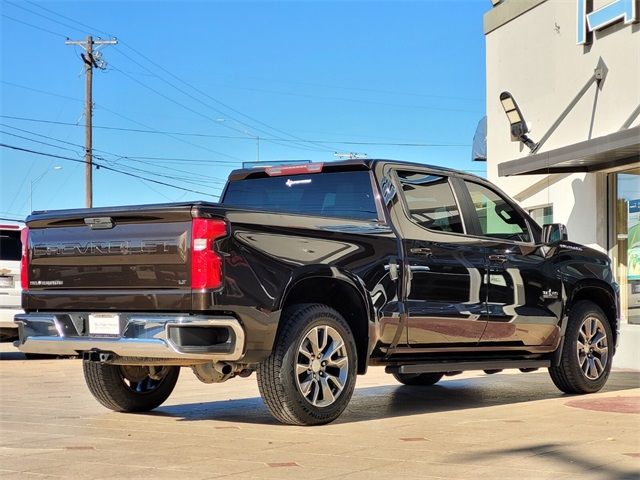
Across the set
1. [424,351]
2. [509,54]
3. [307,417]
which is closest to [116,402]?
[307,417]

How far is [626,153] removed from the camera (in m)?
12.9

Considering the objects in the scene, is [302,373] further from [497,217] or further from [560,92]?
[560,92]

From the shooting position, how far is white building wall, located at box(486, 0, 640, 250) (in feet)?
44.2

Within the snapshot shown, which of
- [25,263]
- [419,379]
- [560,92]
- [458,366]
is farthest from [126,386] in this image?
[560,92]

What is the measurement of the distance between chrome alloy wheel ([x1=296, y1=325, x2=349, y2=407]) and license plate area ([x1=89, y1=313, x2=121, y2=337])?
127cm

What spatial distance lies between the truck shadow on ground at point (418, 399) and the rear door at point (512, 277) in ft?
2.22

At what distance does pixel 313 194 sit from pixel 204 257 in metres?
2.05

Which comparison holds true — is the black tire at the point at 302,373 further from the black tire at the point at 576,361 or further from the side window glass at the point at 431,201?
the black tire at the point at 576,361

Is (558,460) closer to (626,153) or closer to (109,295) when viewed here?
(109,295)

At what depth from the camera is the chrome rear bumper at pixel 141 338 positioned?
663 cm

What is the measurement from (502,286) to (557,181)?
671 cm

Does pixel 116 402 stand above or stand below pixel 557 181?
below

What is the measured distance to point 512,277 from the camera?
353 inches

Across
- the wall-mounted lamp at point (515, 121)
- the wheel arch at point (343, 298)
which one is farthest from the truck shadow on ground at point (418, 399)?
the wall-mounted lamp at point (515, 121)
